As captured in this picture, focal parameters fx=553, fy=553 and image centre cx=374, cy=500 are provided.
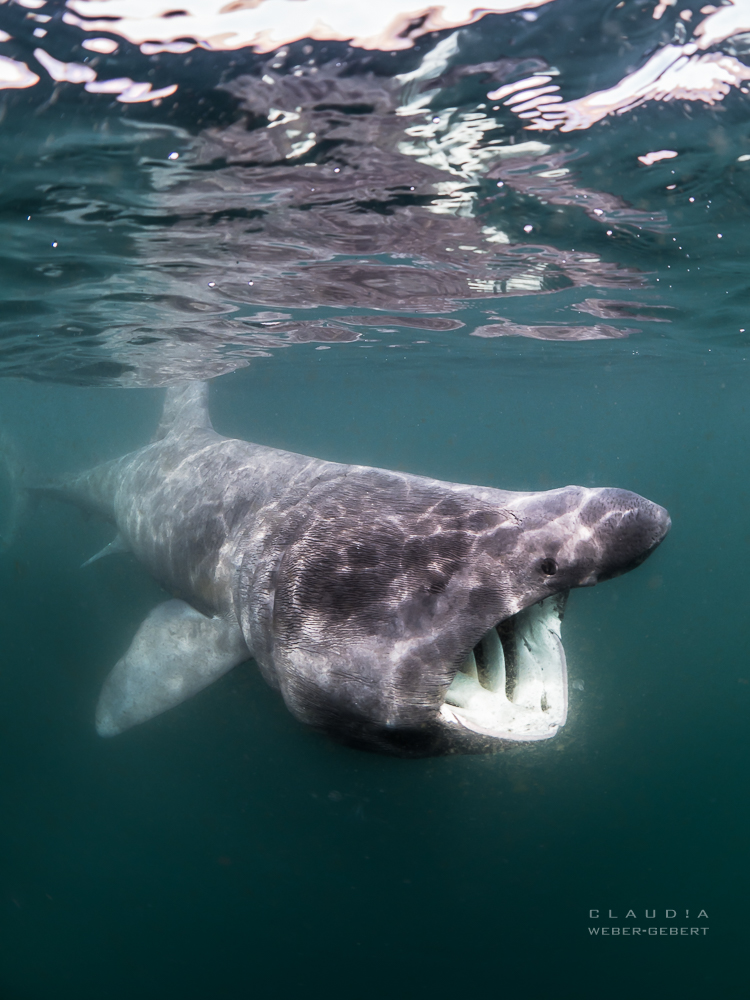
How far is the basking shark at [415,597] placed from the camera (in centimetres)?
318

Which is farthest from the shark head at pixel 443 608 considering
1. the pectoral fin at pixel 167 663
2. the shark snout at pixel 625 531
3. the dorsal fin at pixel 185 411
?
the dorsal fin at pixel 185 411

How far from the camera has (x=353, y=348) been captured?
69.6 feet

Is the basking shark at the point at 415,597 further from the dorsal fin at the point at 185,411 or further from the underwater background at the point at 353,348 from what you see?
the dorsal fin at the point at 185,411

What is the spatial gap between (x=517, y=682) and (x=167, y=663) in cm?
Result: 384

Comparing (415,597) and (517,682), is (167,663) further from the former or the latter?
(517,682)

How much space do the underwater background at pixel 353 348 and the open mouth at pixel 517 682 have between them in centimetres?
221

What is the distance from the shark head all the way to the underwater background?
70.7 inches

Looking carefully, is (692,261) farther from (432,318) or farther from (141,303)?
(141,303)

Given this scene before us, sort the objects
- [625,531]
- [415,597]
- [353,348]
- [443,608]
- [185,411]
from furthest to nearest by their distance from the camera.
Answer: [353,348]
[185,411]
[415,597]
[443,608]
[625,531]

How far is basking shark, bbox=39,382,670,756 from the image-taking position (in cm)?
318

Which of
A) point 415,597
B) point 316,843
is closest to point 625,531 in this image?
point 415,597

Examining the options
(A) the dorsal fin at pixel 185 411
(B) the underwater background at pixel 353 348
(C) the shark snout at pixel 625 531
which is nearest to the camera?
(C) the shark snout at pixel 625 531

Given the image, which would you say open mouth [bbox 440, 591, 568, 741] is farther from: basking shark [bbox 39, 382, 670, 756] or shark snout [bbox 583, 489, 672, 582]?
shark snout [bbox 583, 489, 672, 582]

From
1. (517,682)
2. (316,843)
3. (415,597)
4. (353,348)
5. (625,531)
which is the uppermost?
(625,531)
